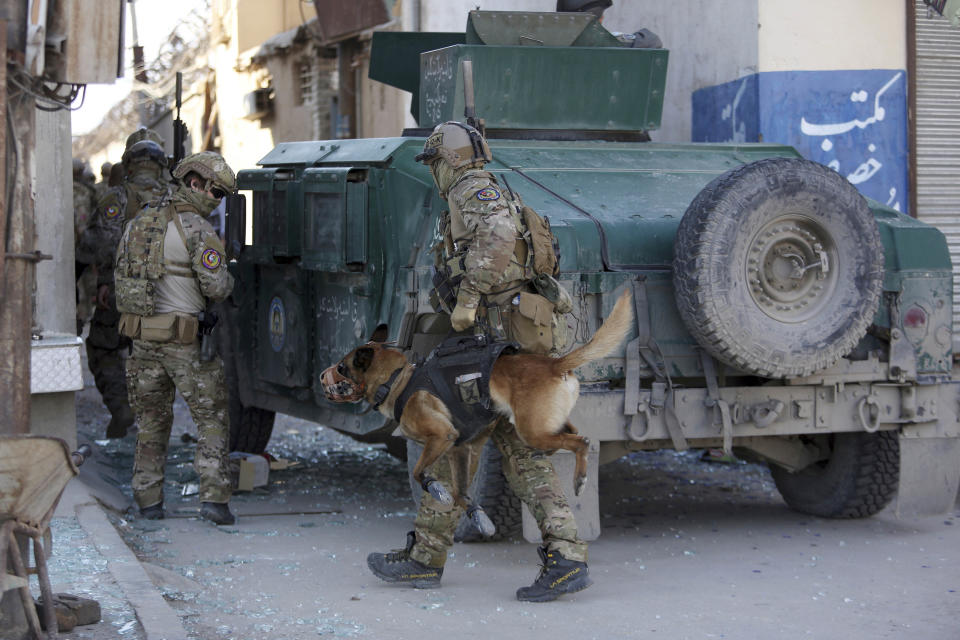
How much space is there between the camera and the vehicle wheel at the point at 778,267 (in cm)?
541

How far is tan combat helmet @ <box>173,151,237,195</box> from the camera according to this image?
6.37m

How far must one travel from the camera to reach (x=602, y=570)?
5574 mm

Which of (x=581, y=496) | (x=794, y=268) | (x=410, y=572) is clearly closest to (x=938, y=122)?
(x=794, y=268)

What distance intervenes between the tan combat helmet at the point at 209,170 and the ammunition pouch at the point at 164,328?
0.66m

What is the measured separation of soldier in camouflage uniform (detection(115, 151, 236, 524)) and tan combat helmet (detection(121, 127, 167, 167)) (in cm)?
195

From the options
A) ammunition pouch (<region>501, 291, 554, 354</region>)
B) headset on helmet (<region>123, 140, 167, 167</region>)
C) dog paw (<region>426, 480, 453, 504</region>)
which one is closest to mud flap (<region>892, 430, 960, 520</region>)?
ammunition pouch (<region>501, 291, 554, 354</region>)

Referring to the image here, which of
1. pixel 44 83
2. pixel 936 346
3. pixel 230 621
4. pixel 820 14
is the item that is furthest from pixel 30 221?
pixel 820 14

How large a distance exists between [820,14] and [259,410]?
467 centimetres

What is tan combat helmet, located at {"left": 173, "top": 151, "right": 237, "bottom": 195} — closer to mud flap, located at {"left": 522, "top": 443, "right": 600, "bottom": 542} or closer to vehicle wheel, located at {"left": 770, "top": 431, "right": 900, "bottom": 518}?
mud flap, located at {"left": 522, "top": 443, "right": 600, "bottom": 542}

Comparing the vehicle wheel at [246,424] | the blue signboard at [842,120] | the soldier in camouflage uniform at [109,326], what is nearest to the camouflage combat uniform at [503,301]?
the vehicle wheel at [246,424]

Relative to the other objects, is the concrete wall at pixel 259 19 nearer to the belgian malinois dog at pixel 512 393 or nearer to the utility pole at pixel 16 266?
the belgian malinois dog at pixel 512 393

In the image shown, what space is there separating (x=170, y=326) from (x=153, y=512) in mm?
963

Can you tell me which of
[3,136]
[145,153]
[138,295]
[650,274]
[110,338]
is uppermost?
[145,153]

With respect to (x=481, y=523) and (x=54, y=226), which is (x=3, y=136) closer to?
(x=481, y=523)
